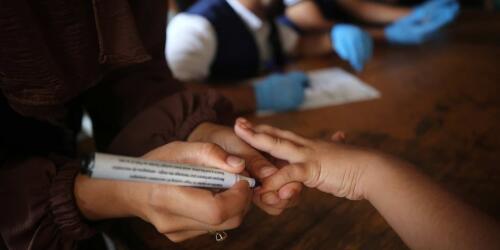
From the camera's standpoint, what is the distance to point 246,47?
1043mm

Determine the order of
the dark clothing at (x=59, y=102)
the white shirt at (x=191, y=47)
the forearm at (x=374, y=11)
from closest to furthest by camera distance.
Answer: the dark clothing at (x=59, y=102)
the white shirt at (x=191, y=47)
the forearm at (x=374, y=11)

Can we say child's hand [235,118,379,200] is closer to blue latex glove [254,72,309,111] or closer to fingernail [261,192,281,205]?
fingernail [261,192,281,205]

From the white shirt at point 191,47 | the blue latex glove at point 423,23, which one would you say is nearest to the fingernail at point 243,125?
the white shirt at point 191,47

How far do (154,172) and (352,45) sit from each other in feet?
2.56

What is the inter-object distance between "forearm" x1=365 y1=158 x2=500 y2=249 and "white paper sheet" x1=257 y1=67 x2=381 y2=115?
358 millimetres

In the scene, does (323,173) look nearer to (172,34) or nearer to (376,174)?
(376,174)

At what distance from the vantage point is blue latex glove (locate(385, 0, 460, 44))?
1114 millimetres

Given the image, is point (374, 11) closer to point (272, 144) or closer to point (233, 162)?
point (272, 144)

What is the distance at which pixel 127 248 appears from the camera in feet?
1.57

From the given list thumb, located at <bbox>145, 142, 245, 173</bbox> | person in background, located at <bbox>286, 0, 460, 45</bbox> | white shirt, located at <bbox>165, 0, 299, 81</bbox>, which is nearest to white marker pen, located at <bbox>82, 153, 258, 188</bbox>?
thumb, located at <bbox>145, 142, 245, 173</bbox>

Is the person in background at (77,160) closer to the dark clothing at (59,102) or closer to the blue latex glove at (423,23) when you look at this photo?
the dark clothing at (59,102)

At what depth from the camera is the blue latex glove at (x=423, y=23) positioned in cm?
111

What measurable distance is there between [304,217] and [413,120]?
0.34 metres

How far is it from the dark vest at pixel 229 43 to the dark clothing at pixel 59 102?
44 centimetres
